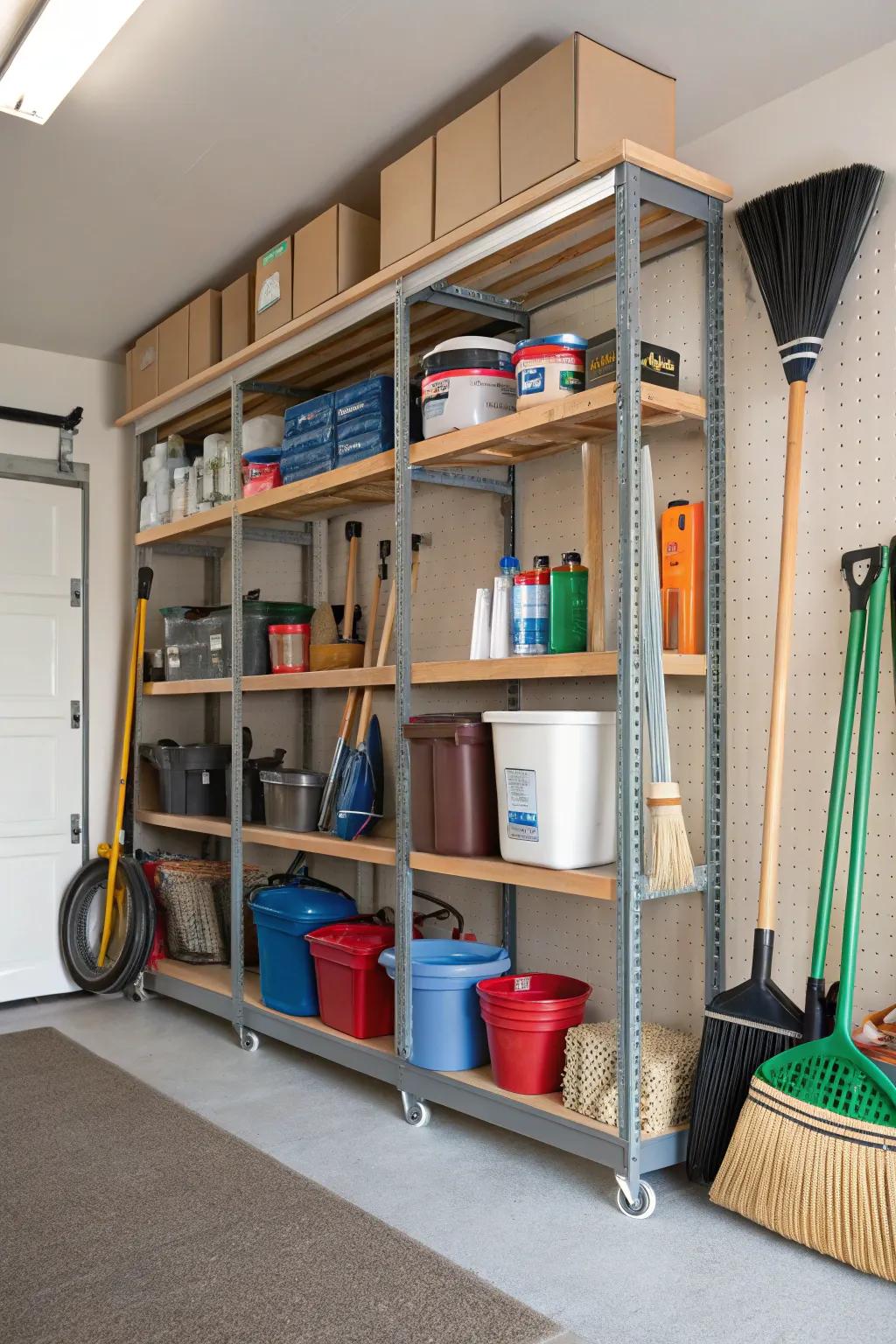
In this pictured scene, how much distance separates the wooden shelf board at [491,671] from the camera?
294 cm

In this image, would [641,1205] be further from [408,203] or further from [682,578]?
[408,203]

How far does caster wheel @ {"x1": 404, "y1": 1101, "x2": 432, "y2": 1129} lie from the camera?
344 cm

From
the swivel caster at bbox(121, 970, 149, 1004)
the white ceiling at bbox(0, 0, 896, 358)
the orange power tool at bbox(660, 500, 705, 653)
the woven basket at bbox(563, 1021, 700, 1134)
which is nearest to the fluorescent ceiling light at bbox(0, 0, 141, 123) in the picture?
the white ceiling at bbox(0, 0, 896, 358)

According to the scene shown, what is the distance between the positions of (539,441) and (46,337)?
9.45 ft

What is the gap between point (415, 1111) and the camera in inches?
136

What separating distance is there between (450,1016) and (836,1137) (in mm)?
1252

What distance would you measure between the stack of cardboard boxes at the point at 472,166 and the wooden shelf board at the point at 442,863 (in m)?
1.78

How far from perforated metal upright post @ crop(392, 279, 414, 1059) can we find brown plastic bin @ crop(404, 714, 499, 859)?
0.50 ft

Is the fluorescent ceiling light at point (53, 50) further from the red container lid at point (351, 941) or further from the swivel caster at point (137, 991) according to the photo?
the swivel caster at point (137, 991)

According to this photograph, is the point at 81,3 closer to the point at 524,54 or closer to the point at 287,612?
the point at 524,54

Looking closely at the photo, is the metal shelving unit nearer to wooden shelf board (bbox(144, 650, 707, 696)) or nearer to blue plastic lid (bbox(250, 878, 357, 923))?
wooden shelf board (bbox(144, 650, 707, 696))

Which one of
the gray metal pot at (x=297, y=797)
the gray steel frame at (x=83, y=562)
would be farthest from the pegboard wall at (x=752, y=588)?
the gray steel frame at (x=83, y=562)

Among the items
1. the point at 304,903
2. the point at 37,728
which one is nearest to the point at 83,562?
the point at 37,728

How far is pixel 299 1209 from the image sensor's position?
2812mm
